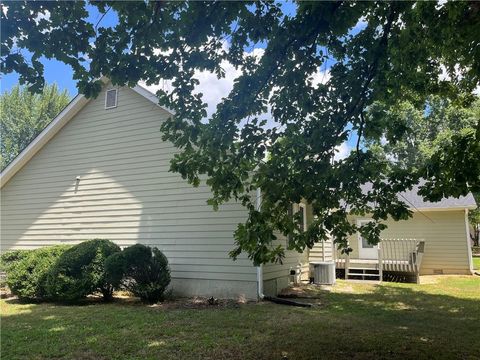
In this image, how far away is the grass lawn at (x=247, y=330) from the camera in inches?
219

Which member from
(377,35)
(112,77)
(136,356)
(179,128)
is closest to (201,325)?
(136,356)

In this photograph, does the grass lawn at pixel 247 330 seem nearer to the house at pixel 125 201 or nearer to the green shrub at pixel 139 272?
the green shrub at pixel 139 272

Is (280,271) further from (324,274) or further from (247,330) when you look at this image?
(247,330)

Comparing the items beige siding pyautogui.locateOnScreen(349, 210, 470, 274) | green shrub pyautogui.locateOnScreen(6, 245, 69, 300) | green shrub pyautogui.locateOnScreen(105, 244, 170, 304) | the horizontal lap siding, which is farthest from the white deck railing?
green shrub pyautogui.locateOnScreen(6, 245, 69, 300)

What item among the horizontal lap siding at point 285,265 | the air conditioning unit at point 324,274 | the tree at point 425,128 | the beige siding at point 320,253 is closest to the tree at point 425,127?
the tree at point 425,128

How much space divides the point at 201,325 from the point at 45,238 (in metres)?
8.76

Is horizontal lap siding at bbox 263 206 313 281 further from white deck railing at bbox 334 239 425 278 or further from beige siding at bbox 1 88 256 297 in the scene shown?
white deck railing at bbox 334 239 425 278

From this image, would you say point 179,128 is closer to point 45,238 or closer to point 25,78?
point 25,78

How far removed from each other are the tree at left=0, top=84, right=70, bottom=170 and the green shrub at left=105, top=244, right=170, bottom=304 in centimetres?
2815

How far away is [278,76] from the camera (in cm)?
573

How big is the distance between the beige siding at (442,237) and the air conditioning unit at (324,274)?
4.59 metres

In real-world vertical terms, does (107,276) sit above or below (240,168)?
below

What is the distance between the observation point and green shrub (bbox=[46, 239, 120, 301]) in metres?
9.31

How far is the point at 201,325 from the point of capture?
23.2 feet
